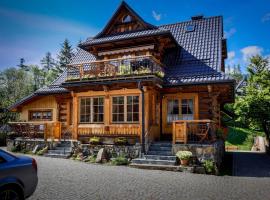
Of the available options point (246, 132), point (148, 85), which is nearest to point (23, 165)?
point (148, 85)

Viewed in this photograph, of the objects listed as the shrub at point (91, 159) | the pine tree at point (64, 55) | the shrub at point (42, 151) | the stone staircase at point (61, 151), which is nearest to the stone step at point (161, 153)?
the shrub at point (91, 159)

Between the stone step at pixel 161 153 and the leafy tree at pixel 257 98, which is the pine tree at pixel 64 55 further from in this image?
the stone step at pixel 161 153

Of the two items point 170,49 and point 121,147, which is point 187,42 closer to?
point 170,49

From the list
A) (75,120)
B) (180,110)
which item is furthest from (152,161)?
(75,120)

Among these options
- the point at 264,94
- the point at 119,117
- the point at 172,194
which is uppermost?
the point at 264,94

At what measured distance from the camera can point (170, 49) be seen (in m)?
19.4

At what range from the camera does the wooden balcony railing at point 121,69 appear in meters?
15.5

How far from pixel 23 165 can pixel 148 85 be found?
396 inches

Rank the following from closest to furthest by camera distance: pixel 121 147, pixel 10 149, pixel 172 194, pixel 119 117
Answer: pixel 172 194 < pixel 121 147 < pixel 119 117 < pixel 10 149

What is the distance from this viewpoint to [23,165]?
624cm

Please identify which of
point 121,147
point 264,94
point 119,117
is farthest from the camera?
point 264,94

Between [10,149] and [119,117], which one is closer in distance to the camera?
[119,117]

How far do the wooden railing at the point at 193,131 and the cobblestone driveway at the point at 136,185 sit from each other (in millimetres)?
2327

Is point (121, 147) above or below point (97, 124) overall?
below
